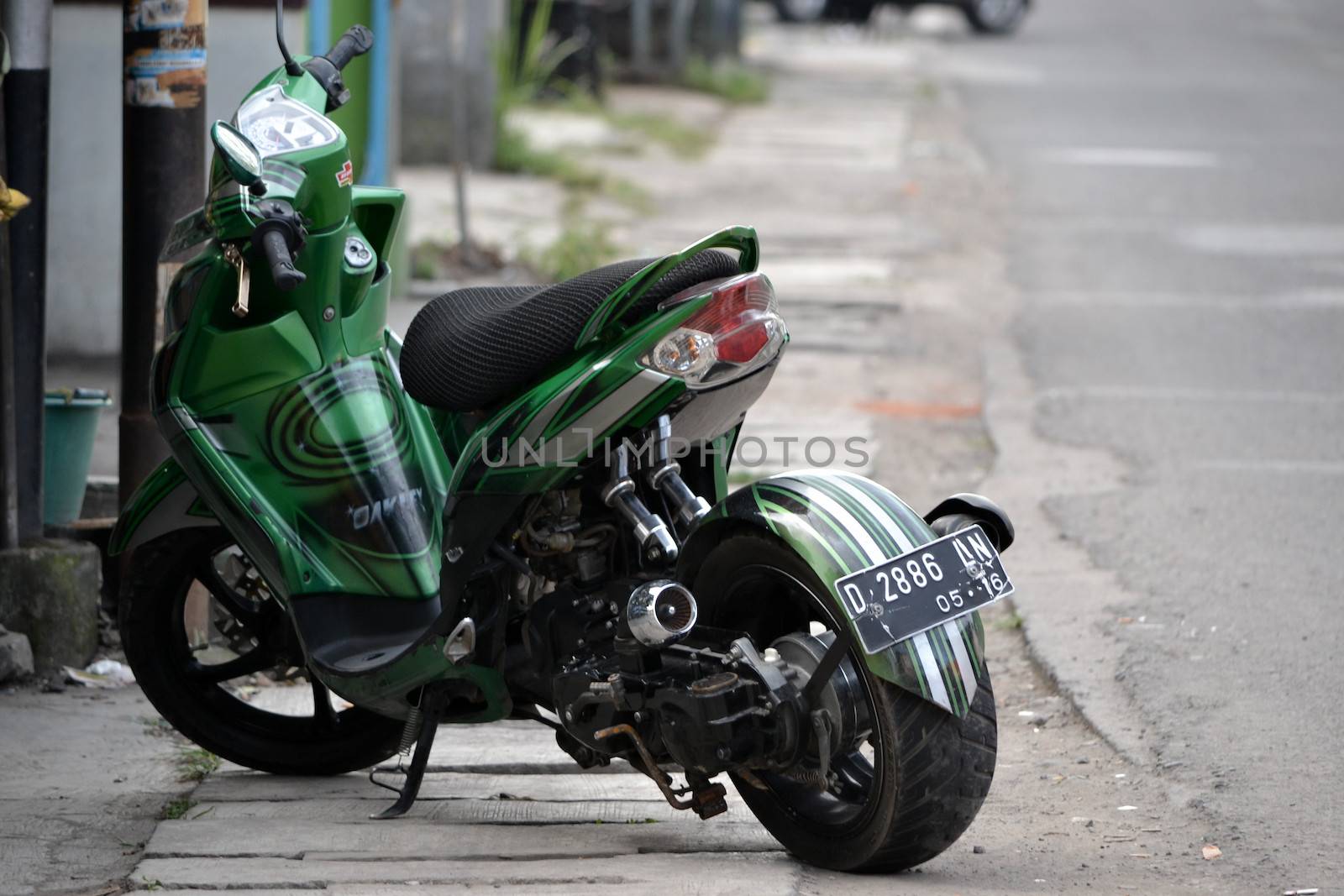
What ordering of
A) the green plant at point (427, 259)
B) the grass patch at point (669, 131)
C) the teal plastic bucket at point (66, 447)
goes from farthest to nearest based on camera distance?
the grass patch at point (669, 131) → the green plant at point (427, 259) → the teal plastic bucket at point (66, 447)

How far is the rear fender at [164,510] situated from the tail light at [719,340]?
126cm

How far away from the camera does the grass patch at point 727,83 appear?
17734 mm

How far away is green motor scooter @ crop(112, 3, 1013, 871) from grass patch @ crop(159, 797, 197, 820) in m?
0.19

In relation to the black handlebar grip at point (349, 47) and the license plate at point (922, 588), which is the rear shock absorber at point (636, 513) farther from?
the black handlebar grip at point (349, 47)

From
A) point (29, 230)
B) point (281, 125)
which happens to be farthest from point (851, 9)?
point (281, 125)

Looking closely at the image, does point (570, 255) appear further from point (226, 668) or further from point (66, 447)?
point (226, 668)

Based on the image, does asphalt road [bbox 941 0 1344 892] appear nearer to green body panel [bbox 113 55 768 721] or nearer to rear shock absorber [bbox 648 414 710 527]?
rear shock absorber [bbox 648 414 710 527]

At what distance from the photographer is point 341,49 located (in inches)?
154

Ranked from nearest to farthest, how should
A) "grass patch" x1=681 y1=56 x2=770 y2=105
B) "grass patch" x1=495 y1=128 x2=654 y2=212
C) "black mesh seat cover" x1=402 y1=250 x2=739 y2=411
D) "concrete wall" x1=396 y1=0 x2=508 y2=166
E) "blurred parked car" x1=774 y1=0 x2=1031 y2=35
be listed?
1. "black mesh seat cover" x1=402 y1=250 x2=739 y2=411
2. "concrete wall" x1=396 y1=0 x2=508 y2=166
3. "grass patch" x1=495 y1=128 x2=654 y2=212
4. "grass patch" x1=681 y1=56 x2=770 y2=105
5. "blurred parked car" x1=774 y1=0 x2=1031 y2=35

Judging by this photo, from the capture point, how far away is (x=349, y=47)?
12.8 ft

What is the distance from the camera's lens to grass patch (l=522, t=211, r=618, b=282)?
9180 mm

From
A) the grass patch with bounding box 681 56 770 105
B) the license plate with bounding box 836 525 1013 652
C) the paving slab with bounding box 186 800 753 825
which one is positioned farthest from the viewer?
the grass patch with bounding box 681 56 770 105

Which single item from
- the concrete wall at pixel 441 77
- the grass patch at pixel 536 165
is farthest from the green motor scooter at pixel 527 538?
the grass patch at pixel 536 165

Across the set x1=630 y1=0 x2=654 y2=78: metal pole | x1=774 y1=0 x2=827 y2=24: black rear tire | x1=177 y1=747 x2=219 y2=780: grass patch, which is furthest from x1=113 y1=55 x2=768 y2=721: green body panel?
x1=774 y1=0 x2=827 y2=24: black rear tire
